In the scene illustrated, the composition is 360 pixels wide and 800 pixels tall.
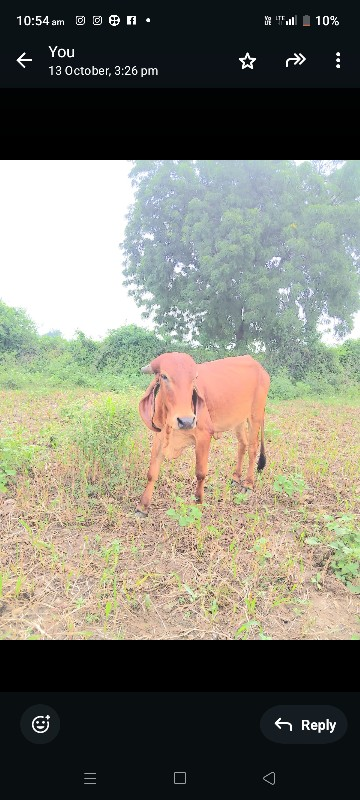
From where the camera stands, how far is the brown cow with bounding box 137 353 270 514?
1.89m

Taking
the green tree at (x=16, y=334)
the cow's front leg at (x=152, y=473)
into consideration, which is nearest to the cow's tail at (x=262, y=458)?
the cow's front leg at (x=152, y=473)

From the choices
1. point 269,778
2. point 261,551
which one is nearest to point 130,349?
point 261,551

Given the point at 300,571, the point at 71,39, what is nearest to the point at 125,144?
the point at 71,39

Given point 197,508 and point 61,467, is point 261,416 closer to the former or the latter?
point 197,508

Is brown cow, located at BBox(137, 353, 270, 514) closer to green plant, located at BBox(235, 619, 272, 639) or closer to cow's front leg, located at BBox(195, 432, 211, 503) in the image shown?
cow's front leg, located at BBox(195, 432, 211, 503)

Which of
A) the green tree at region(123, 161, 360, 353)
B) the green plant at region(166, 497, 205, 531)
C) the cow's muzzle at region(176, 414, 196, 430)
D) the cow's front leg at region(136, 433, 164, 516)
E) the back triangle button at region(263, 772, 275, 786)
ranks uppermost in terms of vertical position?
the green tree at region(123, 161, 360, 353)

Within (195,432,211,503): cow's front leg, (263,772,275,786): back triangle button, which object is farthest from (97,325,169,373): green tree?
(263,772,275,786): back triangle button

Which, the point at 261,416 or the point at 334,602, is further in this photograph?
the point at 261,416

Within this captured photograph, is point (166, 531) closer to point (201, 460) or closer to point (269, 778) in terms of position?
point (201, 460)

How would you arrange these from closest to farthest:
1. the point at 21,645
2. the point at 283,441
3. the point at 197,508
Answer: the point at 21,645 < the point at 197,508 < the point at 283,441

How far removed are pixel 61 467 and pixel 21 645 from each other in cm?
101

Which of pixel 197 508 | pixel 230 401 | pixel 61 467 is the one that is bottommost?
pixel 197 508

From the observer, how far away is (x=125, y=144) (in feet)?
4.36

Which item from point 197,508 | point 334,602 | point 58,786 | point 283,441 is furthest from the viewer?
point 283,441
